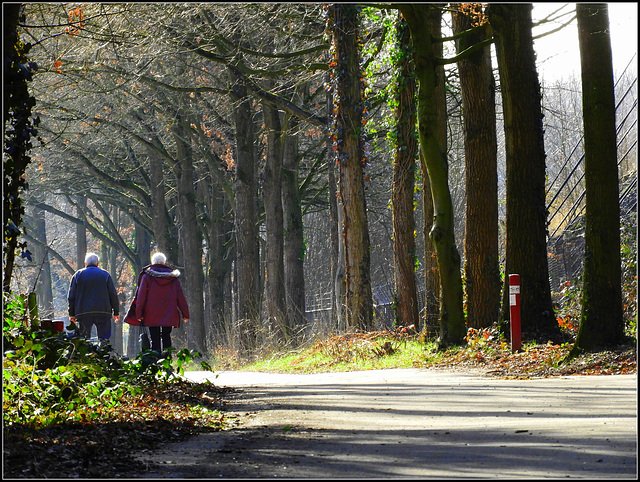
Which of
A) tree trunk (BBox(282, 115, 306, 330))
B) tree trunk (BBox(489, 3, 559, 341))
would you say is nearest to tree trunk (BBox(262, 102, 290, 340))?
tree trunk (BBox(282, 115, 306, 330))

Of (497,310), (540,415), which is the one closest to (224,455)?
(540,415)

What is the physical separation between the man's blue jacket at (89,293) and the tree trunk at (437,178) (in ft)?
17.2

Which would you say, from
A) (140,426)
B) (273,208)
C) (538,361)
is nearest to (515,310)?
(538,361)

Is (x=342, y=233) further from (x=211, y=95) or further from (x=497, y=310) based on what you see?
(x=211, y=95)

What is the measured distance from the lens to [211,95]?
2722 centimetres

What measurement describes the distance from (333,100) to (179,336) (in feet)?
51.6

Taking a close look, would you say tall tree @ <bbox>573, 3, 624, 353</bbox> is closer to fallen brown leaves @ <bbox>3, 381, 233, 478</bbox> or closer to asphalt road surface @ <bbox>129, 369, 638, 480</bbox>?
A: asphalt road surface @ <bbox>129, 369, 638, 480</bbox>

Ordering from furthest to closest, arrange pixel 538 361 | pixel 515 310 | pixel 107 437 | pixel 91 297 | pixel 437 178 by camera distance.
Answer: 1. pixel 91 297
2. pixel 437 178
3. pixel 515 310
4. pixel 538 361
5. pixel 107 437

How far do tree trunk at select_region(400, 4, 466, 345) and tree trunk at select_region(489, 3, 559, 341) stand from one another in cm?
121

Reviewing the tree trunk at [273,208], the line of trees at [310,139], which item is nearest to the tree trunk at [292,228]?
the line of trees at [310,139]

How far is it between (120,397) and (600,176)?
6.06m

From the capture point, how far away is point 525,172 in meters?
12.8

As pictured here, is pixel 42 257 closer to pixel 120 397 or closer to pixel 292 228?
pixel 292 228

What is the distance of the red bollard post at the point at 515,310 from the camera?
12.5 m
